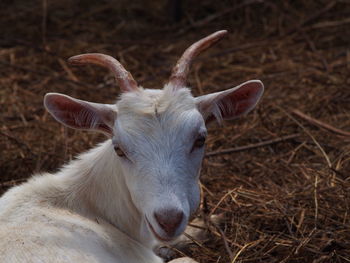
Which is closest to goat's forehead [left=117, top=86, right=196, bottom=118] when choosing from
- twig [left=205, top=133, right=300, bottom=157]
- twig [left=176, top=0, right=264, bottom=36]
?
twig [left=205, top=133, right=300, bottom=157]

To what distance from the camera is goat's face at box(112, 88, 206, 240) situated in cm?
372

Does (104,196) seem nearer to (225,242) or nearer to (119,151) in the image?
(119,151)

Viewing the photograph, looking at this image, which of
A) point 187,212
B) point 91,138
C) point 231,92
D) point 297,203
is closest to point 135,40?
point 91,138

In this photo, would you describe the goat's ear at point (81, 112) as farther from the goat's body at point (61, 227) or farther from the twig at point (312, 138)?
the twig at point (312, 138)

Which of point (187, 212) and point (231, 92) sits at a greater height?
point (231, 92)

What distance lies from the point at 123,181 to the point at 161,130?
0.58 m

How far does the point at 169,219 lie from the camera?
3549 mm

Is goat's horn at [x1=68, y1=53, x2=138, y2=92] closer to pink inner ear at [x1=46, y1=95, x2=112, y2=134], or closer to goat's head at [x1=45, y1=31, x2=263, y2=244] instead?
goat's head at [x1=45, y1=31, x2=263, y2=244]

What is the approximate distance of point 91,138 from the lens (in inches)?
262

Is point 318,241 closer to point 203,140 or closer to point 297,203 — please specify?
point 297,203

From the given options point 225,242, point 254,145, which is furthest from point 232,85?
point 225,242

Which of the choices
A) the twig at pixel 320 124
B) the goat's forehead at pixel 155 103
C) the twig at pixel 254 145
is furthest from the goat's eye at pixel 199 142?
the twig at pixel 320 124

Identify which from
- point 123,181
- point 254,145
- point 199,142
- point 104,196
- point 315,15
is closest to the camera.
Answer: point 199,142

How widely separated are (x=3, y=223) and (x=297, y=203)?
7.54 feet
